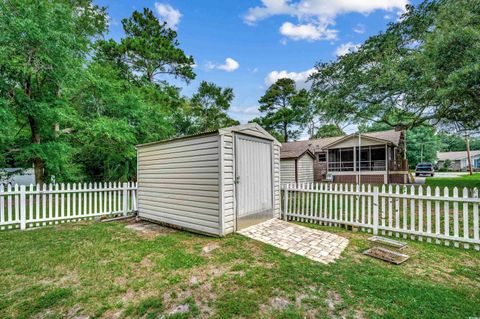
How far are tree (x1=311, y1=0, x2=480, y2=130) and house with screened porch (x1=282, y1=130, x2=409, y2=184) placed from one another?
200 centimetres

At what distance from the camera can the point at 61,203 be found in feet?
20.6

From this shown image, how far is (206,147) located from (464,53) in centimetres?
718

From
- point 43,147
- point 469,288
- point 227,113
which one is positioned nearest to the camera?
point 469,288

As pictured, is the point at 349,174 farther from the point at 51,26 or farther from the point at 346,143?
the point at 51,26

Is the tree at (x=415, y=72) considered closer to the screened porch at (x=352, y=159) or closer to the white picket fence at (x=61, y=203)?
the screened porch at (x=352, y=159)

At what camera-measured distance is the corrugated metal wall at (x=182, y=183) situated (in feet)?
16.3

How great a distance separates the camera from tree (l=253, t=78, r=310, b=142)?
2633cm

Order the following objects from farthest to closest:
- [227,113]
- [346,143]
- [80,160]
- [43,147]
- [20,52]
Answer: [227,113], [346,143], [80,160], [43,147], [20,52]

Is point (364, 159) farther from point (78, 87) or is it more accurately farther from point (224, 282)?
point (78, 87)

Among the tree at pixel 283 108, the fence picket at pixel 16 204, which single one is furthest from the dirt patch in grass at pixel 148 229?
the tree at pixel 283 108

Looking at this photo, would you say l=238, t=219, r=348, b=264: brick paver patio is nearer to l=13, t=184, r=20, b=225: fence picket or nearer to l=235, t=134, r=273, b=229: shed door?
l=235, t=134, r=273, b=229: shed door

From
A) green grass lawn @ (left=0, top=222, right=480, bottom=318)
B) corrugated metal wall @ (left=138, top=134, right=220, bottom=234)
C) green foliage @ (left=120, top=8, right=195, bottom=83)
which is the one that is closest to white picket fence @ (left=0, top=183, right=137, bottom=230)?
corrugated metal wall @ (left=138, top=134, right=220, bottom=234)

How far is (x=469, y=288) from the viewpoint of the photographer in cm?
300

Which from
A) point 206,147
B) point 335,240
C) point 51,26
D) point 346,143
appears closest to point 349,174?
point 346,143
